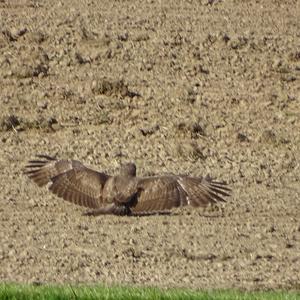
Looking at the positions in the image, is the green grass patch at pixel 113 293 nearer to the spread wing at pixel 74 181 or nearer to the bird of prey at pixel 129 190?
the bird of prey at pixel 129 190

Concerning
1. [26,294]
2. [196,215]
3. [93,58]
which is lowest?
[26,294]

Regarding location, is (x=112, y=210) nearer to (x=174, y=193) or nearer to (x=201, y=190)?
(x=174, y=193)

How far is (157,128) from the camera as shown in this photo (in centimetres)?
1591

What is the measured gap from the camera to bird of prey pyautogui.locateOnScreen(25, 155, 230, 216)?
12828 mm

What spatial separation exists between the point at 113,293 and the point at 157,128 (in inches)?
233

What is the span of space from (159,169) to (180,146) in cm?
61

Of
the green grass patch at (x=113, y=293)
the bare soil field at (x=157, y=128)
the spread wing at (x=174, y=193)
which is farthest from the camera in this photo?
the spread wing at (x=174, y=193)

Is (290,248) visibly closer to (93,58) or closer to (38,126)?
(38,126)

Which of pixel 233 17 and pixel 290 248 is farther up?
pixel 233 17

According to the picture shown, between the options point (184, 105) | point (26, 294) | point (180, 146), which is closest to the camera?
point (26, 294)

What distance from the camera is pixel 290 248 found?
1241 centimetres

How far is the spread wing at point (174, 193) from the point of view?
12805mm

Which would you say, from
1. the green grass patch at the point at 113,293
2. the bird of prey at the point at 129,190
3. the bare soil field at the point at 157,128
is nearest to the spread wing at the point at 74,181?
the bird of prey at the point at 129,190

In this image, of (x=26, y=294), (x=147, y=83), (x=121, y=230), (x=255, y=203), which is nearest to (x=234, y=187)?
(x=255, y=203)
